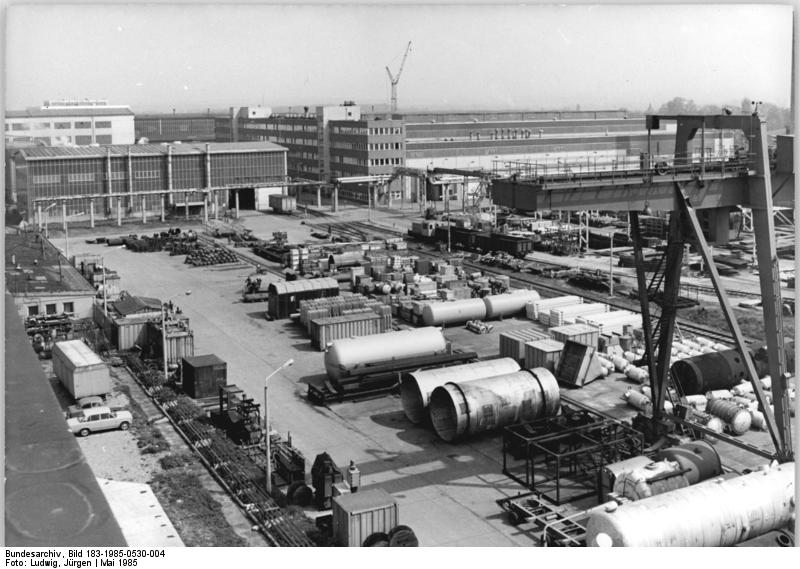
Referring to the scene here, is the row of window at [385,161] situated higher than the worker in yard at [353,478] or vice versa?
the row of window at [385,161]

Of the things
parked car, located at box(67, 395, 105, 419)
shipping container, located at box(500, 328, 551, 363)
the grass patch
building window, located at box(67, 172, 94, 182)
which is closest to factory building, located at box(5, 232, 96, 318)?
parked car, located at box(67, 395, 105, 419)

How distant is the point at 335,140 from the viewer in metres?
92.1

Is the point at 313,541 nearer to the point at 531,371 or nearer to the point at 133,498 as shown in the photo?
the point at 133,498

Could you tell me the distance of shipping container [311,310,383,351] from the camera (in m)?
35.0

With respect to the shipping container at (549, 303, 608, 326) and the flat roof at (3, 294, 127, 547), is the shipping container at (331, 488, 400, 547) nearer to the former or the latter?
the flat roof at (3, 294, 127, 547)

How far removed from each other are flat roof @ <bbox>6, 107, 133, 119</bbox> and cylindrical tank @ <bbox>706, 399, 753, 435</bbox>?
81.7 m

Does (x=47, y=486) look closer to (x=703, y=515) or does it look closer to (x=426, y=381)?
(x=703, y=515)

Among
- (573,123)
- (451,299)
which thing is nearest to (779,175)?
(451,299)

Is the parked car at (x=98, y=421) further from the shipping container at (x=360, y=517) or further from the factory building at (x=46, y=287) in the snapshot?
the factory building at (x=46, y=287)

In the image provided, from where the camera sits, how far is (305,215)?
3093 inches

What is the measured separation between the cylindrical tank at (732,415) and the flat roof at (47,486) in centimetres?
2035

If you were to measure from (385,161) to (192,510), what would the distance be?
226 feet

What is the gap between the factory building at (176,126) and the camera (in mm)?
157500

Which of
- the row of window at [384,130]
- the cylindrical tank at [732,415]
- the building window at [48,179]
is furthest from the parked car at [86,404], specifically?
the row of window at [384,130]
